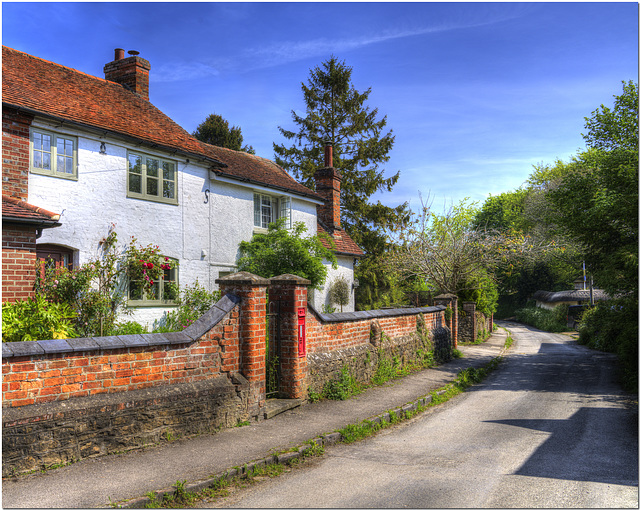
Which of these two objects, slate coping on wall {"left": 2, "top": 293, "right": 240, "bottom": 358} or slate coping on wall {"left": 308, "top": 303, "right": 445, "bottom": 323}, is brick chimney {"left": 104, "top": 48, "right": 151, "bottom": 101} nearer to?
slate coping on wall {"left": 308, "top": 303, "right": 445, "bottom": 323}

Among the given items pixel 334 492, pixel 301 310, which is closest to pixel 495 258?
pixel 301 310

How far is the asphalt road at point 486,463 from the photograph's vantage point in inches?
191

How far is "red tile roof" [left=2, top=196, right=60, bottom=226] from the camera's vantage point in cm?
970

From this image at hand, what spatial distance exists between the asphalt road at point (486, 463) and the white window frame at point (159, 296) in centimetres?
834

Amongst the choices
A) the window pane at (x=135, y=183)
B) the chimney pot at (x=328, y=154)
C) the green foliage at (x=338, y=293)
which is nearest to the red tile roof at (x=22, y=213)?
the window pane at (x=135, y=183)

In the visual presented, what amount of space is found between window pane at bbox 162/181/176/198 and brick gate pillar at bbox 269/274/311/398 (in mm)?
7604

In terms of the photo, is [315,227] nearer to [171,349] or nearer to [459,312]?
[459,312]

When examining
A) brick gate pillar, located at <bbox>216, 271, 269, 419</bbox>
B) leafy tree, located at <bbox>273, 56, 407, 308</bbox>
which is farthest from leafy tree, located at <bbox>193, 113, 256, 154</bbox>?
brick gate pillar, located at <bbox>216, 271, 269, 419</bbox>

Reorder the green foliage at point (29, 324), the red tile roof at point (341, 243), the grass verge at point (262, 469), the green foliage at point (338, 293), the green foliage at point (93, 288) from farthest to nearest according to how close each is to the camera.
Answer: the red tile roof at point (341, 243), the green foliage at point (338, 293), the green foliage at point (93, 288), the green foliage at point (29, 324), the grass verge at point (262, 469)

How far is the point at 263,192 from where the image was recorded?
60.6 feet

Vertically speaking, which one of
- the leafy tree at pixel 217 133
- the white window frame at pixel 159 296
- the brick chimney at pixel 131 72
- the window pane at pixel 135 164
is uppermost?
the leafy tree at pixel 217 133

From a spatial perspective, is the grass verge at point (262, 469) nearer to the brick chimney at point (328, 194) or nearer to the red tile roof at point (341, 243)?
the red tile roof at point (341, 243)

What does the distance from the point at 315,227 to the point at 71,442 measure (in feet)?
54.8

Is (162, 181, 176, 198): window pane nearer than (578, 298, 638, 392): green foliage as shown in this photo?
No
